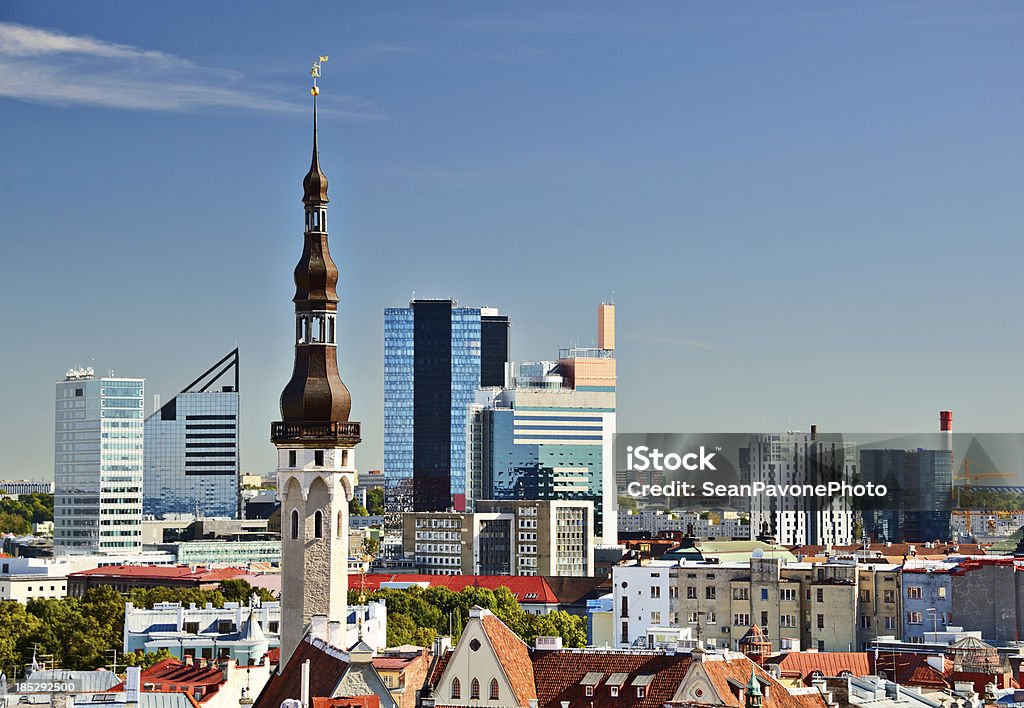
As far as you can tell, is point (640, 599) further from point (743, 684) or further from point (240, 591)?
point (743, 684)

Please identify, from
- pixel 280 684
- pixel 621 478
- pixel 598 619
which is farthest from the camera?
pixel 621 478

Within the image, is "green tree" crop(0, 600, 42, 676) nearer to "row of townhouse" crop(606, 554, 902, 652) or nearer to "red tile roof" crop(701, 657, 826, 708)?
"row of townhouse" crop(606, 554, 902, 652)

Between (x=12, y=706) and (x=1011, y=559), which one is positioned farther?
(x=1011, y=559)

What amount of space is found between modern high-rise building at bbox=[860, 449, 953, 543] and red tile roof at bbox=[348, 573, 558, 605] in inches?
1384

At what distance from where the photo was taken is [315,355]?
235 ft

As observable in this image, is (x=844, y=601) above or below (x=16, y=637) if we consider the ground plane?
above

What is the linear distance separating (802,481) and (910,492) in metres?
7.89

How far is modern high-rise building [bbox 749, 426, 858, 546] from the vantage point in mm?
140625

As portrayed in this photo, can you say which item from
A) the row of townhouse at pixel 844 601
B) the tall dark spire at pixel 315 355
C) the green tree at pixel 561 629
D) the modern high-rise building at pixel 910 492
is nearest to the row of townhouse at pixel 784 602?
the row of townhouse at pixel 844 601

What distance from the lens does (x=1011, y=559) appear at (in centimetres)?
12425

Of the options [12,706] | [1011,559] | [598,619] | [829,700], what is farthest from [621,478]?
[12,706]

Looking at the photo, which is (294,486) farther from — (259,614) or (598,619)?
(598,619)

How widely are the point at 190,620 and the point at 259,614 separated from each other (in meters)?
3.59

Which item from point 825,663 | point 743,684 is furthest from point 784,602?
point 743,684
